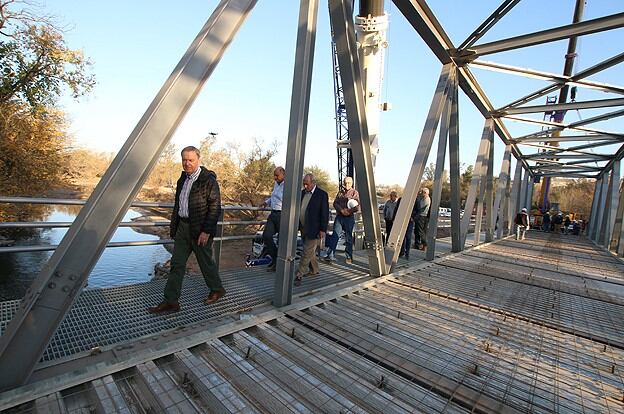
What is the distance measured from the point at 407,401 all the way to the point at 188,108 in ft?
8.23

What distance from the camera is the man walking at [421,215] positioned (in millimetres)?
8305

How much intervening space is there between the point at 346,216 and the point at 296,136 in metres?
2.97

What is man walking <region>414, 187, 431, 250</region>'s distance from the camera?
830cm

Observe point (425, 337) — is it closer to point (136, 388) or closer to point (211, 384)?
point (211, 384)

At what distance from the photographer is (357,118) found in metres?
4.19

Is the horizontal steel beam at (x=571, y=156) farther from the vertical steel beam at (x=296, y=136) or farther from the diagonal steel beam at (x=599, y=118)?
the vertical steel beam at (x=296, y=136)

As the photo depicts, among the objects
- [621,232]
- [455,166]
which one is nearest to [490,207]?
[621,232]

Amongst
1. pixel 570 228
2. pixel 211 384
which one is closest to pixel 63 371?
pixel 211 384

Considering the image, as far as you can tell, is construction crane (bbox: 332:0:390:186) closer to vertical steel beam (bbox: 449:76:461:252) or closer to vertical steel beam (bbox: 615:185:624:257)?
vertical steel beam (bbox: 449:76:461:252)

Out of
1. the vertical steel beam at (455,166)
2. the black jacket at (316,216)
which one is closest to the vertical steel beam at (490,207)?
the vertical steel beam at (455,166)

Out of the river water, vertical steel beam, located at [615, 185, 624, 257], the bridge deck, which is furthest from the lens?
the river water

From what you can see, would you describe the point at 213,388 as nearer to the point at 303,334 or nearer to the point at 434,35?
the point at 303,334

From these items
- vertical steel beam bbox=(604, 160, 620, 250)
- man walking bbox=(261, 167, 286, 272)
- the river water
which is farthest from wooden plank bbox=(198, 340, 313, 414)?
vertical steel beam bbox=(604, 160, 620, 250)

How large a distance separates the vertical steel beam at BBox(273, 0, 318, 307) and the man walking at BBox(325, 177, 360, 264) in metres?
2.63
